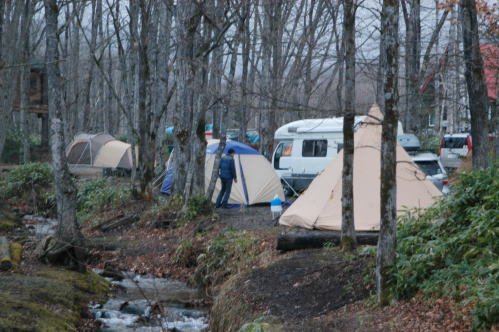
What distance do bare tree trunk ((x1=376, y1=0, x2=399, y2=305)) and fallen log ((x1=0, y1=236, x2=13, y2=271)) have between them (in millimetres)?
6279

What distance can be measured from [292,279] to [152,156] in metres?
10.8

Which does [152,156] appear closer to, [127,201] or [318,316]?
[127,201]

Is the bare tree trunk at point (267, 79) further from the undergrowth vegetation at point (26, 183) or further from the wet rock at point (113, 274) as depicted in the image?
the wet rock at point (113, 274)

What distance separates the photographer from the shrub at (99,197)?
21578mm

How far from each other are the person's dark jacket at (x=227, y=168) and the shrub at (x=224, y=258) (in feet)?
14.2

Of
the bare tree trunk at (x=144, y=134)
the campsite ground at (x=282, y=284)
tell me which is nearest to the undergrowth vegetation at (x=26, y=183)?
the bare tree trunk at (x=144, y=134)

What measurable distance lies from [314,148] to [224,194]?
5748 millimetres

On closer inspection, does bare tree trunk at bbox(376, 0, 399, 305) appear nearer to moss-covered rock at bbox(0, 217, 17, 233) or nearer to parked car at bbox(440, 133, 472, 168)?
moss-covered rock at bbox(0, 217, 17, 233)

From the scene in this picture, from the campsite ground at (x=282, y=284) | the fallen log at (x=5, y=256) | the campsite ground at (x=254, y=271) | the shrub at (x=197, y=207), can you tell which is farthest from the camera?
the shrub at (x=197, y=207)

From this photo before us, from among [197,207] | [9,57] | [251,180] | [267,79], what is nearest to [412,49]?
[267,79]

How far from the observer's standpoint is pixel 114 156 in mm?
34906

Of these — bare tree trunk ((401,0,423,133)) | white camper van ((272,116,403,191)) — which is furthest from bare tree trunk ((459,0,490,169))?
bare tree trunk ((401,0,423,133))

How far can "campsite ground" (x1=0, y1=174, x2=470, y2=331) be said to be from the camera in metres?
7.88

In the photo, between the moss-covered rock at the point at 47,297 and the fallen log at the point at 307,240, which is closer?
the moss-covered rock at the point at 47,297
